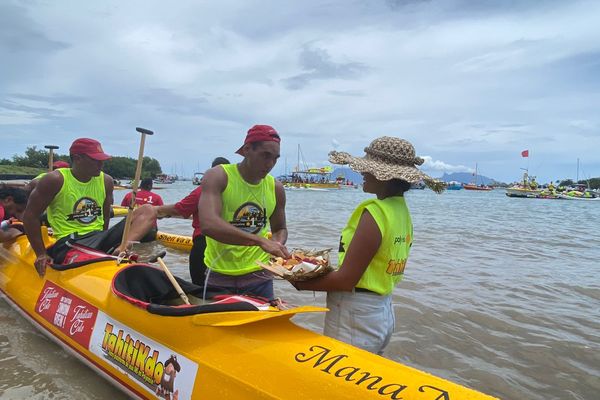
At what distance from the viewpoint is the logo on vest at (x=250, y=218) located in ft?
10.5

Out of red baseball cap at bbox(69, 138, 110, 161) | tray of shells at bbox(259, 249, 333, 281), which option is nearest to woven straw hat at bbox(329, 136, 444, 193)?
tray of shells at bbox(259, 249, 333, 281)

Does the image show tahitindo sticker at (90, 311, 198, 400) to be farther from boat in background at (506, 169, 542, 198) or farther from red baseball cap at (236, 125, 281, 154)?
boat in background at (506, 169, 542, 198)

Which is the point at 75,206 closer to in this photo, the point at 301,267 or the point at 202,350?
the point at 202,350

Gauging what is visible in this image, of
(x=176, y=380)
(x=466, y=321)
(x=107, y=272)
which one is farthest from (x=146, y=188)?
(x=176, y=380)

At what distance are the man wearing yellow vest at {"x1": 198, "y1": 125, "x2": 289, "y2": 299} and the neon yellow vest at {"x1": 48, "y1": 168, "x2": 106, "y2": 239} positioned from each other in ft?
7.54

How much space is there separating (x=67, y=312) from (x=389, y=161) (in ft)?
10.8

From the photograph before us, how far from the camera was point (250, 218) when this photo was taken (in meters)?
3.28

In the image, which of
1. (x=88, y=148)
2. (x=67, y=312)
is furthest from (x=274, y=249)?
(x=88, y=148)

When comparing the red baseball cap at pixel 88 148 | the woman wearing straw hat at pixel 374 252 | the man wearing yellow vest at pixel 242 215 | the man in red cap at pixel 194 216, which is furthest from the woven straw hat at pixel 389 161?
the red baseball cap at pixel 88 148

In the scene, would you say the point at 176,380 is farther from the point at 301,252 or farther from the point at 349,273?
the point at 349,273

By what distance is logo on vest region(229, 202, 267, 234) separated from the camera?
3.20 meters

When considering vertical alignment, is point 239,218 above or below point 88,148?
below

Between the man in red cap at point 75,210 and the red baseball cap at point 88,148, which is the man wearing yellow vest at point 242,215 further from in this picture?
the red baseball cap at point 88,148

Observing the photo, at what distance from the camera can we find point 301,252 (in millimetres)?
2715
